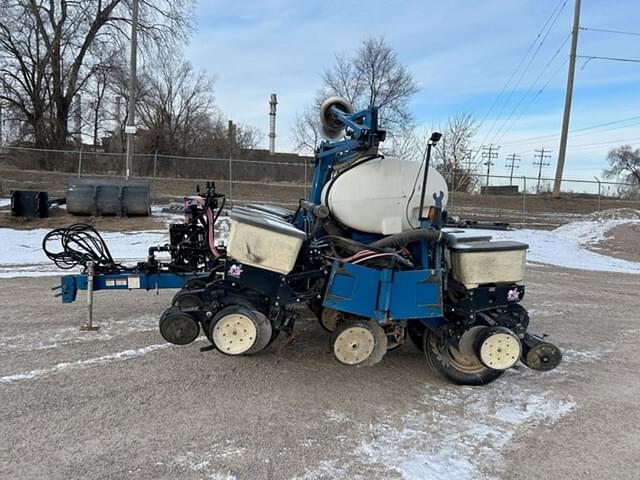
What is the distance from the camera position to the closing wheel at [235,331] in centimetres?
354

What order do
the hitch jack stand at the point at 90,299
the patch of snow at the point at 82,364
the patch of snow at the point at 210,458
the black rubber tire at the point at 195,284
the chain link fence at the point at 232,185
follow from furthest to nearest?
the chain link fence at the point at 232,185
the hitch jack stand at the point at 90,299
the black rubber tire at the point at 195,284
the patch of snow at the point at 82,364
the patch of snow at the point at 210,458

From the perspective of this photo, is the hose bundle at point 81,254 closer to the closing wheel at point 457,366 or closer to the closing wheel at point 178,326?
the closing wheel at point 178,326

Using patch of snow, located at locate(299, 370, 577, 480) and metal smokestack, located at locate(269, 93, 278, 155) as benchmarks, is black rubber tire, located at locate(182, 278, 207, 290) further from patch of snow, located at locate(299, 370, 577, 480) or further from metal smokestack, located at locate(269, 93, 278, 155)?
metal smokestack, located at locate(269, 93, 278, 155)

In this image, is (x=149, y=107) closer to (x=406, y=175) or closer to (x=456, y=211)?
(x=456, y=211)

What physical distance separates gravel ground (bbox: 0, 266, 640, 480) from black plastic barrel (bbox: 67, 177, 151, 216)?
917 centimetres

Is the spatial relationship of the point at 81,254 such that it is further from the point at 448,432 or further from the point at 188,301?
the point at 448,432

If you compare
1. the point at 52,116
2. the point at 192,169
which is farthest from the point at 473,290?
Result: the point at 52,116

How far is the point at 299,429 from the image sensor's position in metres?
3.16

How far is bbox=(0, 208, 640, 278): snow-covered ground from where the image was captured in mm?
8474

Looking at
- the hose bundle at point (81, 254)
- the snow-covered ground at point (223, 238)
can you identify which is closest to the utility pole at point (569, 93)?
the snow-covered ground at point (223, 238)

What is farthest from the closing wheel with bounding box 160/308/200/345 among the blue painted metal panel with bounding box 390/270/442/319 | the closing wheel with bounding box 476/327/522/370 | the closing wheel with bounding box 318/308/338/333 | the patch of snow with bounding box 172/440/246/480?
the closing wheel with bounding box 476/327/522/370

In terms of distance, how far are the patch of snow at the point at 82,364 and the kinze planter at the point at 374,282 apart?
74 cm

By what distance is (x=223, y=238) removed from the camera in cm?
980

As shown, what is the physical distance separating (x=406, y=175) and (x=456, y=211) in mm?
18753
